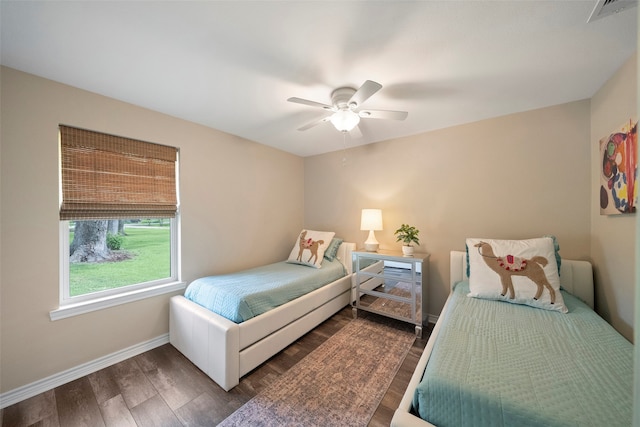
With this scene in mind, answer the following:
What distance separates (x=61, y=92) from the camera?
169cm

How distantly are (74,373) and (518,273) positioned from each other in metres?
3.51

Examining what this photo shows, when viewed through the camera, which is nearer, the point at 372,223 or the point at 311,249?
the point at 372,223

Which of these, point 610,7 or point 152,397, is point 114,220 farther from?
point 610,7

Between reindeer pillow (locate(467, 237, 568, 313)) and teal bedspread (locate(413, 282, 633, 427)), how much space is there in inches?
8.3

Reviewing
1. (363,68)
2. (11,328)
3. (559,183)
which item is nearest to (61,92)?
(11,328)

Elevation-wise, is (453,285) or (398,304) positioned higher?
(453,285)

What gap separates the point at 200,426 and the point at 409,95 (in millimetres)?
2783


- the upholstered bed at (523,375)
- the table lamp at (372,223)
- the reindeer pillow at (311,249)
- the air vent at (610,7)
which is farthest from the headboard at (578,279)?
the reindeer pillow at (311,249)

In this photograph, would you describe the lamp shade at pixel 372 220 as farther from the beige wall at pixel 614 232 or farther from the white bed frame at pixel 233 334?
the beige wall at pixel 614 232

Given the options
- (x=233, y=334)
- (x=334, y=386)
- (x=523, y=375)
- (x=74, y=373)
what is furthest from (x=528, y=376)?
(x=74, y=373)

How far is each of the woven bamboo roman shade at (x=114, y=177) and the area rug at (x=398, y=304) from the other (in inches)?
100

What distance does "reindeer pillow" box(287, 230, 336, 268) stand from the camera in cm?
287

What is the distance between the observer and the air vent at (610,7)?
1.01 metres

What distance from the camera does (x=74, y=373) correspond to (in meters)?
1.70
